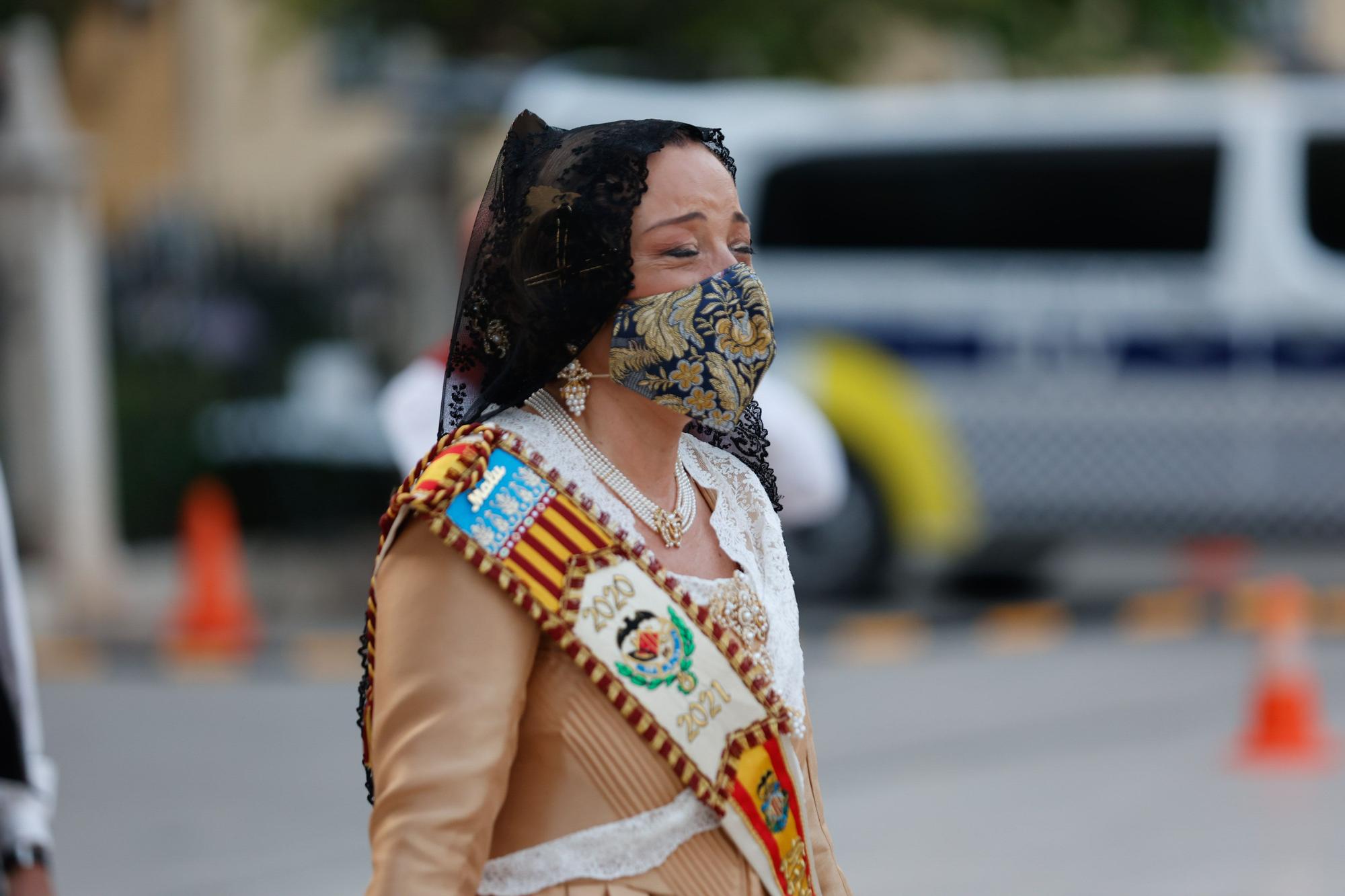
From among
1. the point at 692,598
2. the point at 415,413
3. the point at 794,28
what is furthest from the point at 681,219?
the point at 794,28

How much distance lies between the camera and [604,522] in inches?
77.9

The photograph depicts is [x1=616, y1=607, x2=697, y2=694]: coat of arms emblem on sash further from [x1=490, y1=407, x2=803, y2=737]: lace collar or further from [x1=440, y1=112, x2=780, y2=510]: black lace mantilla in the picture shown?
[x1=440, y1=112, x2=780, y2=510]: black lace mantilla

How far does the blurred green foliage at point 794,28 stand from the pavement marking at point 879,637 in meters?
4.90

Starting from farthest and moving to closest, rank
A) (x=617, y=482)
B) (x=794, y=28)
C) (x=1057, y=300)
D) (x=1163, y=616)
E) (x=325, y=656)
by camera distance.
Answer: (x=794, y=28), (x=1163, y=616), (x=1057, y=300), (x=325, y=656), (x=617, y=482)

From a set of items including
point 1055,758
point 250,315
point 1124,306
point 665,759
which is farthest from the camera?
point 250,315

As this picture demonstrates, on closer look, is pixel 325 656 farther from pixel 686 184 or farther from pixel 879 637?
pixel 686 184

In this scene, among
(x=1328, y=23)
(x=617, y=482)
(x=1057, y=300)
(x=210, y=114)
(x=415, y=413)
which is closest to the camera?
(x=617, y=482)

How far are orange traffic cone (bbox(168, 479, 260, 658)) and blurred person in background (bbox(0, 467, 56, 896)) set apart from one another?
27.4 ft

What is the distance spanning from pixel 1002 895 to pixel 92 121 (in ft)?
63.3

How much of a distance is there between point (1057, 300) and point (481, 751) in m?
9.57

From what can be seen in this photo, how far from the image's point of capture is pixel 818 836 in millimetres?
2148

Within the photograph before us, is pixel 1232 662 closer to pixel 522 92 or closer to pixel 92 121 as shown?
pixel 522 92

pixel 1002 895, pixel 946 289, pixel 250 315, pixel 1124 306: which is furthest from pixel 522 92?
pixel 1002 895

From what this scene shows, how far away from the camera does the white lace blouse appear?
1912 mm
